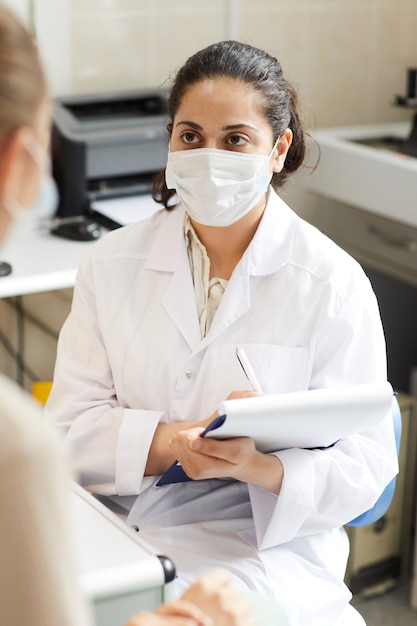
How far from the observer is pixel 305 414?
123cm

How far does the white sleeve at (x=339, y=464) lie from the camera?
1399mm

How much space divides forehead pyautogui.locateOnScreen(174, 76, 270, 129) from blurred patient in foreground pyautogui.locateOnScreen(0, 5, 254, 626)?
27.6 inches

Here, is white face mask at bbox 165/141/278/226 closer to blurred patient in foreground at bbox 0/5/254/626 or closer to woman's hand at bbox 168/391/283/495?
woman's hand at bbox 168/391/283/495

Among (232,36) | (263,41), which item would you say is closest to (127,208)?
(232,36)

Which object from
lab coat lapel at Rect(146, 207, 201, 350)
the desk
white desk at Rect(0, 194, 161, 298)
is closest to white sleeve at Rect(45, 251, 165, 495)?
lab coat lapel at Rect(146, 207, 201, 350)

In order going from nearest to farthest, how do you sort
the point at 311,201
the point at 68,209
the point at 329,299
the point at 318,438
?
the point at 318,438
the point at 329,299
the point at 68,209
the point at 311,201

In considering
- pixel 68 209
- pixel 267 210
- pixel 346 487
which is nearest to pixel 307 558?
pixel 346 487

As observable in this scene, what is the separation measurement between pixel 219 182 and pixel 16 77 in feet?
2.50

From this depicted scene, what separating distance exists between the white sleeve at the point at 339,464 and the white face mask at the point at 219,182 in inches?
9.0

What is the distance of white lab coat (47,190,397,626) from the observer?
1.42 meters

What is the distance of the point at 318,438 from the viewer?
1365mm

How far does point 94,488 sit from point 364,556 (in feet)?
3.43

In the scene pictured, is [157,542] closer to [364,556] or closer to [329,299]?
[329,299]

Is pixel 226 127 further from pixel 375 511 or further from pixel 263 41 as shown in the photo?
pixel 263 41
